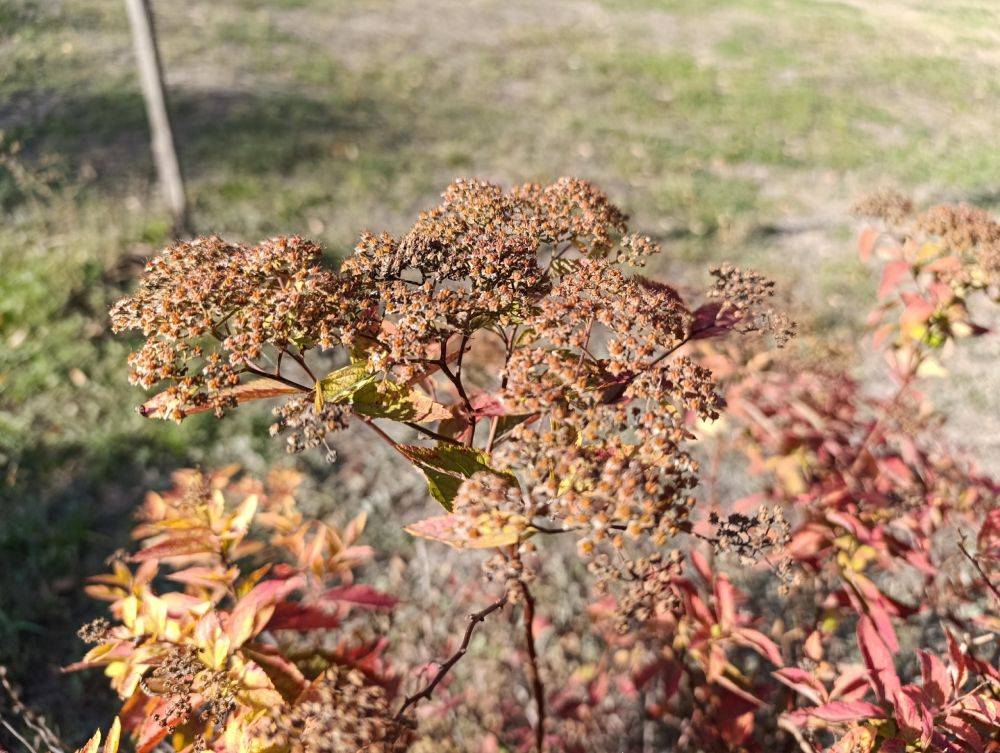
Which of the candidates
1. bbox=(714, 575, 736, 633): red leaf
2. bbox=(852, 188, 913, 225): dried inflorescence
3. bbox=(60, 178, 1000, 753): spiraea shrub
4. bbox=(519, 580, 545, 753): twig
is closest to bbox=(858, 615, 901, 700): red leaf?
bbox=(60, 178, 1000, 753): spiraea shrub

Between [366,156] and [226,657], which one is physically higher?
[226,657]

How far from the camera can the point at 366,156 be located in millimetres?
6375

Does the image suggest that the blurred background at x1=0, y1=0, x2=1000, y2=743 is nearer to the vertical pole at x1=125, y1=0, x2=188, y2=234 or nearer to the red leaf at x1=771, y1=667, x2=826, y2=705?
the vertical pole at x1=125, y1=0, x2=188, y2=234

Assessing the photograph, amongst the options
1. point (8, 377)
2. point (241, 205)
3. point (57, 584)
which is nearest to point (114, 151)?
point (241, 205)

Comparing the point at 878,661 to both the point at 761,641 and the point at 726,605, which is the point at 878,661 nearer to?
the point at 761,641

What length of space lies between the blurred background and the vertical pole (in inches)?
10.7

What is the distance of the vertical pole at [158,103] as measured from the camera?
13.0 ft

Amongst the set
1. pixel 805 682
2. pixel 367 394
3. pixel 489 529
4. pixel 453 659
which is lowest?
pixel 805 682

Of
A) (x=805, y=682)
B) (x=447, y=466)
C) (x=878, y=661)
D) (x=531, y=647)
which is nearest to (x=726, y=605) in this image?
(x=805, y=682)

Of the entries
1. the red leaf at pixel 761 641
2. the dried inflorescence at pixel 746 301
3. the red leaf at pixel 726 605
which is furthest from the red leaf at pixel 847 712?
the dried inflorescence at pixel 746 301

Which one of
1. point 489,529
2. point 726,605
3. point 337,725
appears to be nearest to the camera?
point 489,529

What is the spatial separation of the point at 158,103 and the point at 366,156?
228 centimetres

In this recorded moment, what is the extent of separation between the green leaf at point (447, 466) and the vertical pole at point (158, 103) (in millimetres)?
3963

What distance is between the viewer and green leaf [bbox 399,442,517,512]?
42.8 inches
